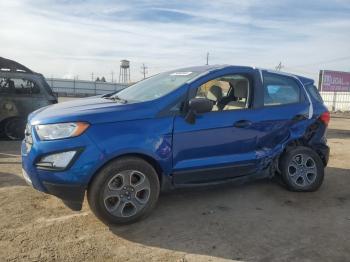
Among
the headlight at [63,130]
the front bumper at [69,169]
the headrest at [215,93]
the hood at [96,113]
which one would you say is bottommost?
the front bumper at [69,169]

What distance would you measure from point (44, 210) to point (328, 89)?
35.1 metres

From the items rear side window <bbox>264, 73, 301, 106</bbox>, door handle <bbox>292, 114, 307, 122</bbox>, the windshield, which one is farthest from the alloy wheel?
door handle <bbox>292, 114, 307, 122</bbox>

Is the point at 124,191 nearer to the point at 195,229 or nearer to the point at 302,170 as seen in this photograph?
the point at 195,229

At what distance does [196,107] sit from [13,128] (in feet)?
24.5

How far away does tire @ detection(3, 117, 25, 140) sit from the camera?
10.6m

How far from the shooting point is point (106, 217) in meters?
4.44

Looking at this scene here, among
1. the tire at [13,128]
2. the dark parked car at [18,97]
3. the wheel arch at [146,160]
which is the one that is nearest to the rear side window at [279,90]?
the wheel arch at [146,160]

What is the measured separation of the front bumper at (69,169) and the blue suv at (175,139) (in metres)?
0.01

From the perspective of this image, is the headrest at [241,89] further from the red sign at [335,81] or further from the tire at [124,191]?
the red sign at [335,81]

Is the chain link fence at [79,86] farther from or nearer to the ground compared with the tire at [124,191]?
nearer to the ground

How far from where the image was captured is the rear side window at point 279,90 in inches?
221

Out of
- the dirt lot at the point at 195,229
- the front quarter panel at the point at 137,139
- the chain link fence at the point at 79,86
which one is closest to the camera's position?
the dirt lot at the point at 195,229

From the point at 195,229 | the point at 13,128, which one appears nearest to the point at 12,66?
the point at 13,128

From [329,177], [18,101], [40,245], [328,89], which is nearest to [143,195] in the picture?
[40,245]
